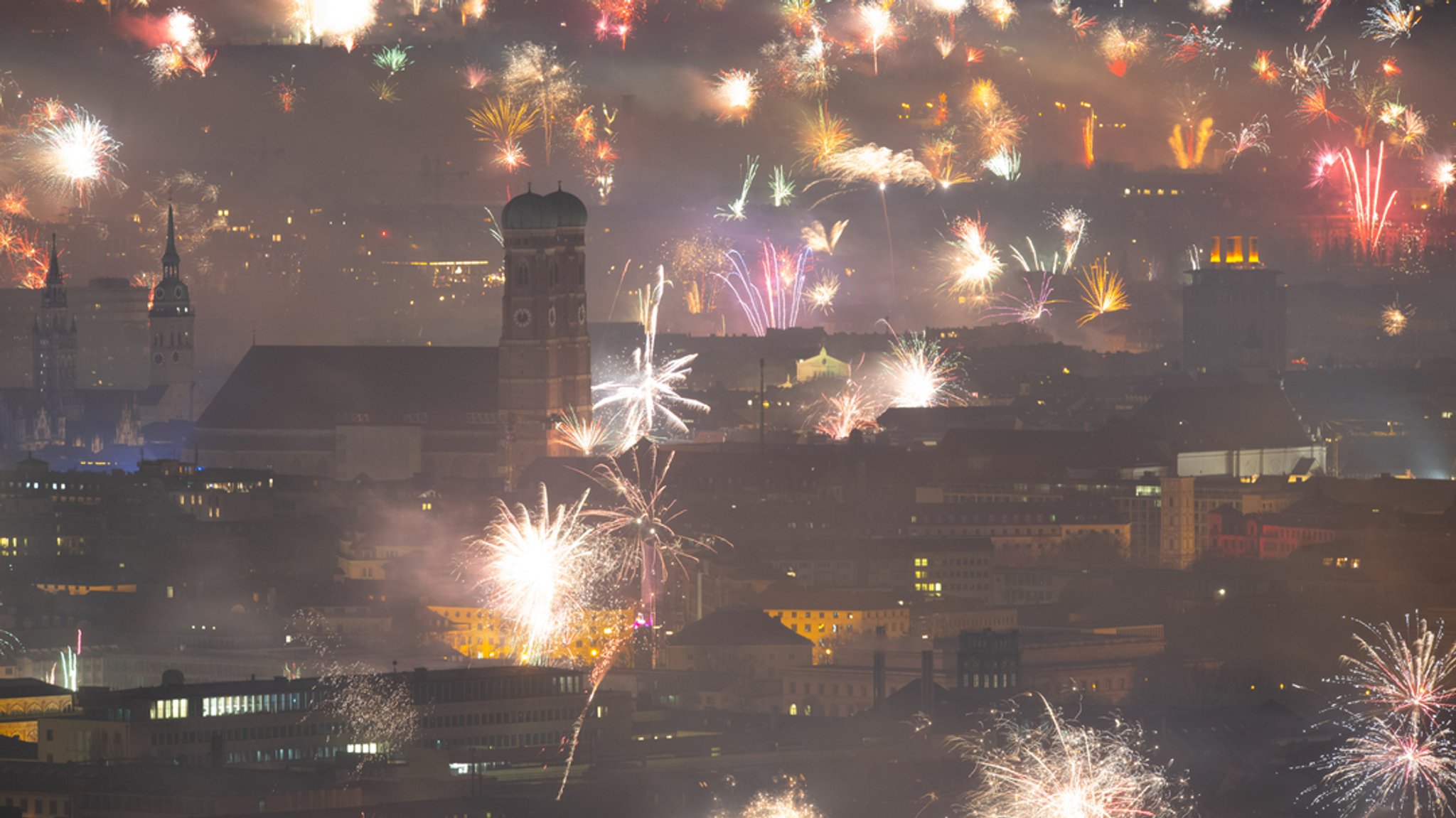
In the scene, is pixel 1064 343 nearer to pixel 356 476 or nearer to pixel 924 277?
pixel 924 277

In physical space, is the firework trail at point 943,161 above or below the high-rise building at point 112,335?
above

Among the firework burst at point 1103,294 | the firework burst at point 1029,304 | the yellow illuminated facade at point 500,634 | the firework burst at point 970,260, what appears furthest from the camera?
the firework burst at point 1103,294

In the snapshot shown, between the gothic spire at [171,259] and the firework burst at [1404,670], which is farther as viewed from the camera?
the gothic spire at [171,259]

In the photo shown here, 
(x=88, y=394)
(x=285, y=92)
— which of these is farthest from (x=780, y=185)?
(x=88, y=394)

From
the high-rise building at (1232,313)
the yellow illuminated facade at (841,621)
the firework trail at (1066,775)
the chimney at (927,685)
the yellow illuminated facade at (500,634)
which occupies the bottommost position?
the firework trail at (1066,775)

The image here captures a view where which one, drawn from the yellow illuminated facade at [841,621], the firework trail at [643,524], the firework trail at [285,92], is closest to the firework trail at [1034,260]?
the firework trail at [285,92]

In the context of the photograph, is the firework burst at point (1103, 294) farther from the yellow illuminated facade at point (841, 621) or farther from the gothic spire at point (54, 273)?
the yellow illuminated facade at point (841, 621)

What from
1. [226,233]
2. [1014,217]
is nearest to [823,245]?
[1014,217]
